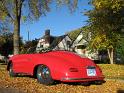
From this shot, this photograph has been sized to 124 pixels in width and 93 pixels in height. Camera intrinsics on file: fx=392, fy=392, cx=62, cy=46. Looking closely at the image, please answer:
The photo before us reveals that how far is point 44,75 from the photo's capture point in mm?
12508

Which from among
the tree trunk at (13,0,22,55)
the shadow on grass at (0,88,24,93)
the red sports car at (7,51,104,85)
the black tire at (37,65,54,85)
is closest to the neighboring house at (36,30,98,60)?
the tree trunk at (13,0,22,55)

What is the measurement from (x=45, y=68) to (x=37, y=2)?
12.7 metres

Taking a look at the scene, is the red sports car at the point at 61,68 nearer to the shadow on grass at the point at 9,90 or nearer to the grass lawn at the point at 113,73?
the shadow on grass at the point at 9,90

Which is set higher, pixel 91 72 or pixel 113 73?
pixel 91 72

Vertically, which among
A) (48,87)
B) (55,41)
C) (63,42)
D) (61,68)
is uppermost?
(55,41)

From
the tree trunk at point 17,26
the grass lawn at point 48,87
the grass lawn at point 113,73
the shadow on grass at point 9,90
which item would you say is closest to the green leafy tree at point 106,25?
the grass lawn at point 113,73

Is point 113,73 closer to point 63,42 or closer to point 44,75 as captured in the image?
point 44,75

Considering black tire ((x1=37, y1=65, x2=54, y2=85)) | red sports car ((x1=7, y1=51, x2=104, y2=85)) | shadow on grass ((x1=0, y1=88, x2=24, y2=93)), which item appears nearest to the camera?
shadow on grass ((x1=0, y1=88, x2=24, y2=93))

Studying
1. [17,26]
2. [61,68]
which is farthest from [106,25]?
[61,68]

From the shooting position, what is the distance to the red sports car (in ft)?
39.4

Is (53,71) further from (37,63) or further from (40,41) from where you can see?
(40,41)

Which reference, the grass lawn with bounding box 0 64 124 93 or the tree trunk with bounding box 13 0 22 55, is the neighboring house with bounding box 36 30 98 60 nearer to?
the tree trunk with bounding box 13 0 22 55

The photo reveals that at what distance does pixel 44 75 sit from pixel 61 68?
749mm

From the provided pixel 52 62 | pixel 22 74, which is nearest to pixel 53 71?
pixel 52 62
